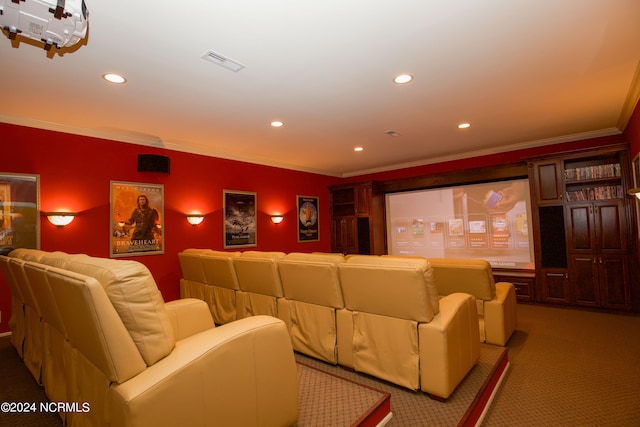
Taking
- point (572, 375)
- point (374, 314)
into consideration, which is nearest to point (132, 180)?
point (374, 314)

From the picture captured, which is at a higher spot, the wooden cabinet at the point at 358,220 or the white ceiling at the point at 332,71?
the white ceiling at the point at 332,71

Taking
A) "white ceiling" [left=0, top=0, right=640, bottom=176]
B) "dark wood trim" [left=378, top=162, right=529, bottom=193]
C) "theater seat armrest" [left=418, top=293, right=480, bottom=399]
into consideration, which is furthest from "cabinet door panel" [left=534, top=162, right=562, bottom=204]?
"theater seat armrest" [left=418, top=293, right=480, bottom=399]

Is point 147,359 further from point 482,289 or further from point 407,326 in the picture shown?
point 482,289

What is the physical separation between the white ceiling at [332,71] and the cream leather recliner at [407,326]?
1673 millimetres

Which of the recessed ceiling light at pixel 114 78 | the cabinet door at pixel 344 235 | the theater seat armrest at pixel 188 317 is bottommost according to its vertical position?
the theater seat armrest at pixel 188 317

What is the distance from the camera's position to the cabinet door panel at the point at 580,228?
4598 mm

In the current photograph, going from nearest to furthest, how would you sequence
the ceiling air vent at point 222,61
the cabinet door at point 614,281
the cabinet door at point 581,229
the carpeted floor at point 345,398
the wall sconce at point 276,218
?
the carpeted floor at point 345,398 → the ceiling air vent at point 222,61 → the cabinet door at point 614,281 → the cabinet door at point 581,229 → the wall sconce at point 276,218

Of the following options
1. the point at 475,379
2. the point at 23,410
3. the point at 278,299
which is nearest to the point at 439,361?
the point at 475,379

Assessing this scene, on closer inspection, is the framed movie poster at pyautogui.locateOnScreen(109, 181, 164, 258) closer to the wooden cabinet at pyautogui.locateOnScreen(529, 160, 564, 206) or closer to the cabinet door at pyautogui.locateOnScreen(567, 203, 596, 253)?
the wooden cabinet at pyautogui.locateOnScreen(529, 160, 564, 206)

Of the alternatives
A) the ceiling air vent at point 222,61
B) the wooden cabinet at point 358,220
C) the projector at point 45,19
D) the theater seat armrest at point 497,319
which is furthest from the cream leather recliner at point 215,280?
the wooden cabinet at point 358,220

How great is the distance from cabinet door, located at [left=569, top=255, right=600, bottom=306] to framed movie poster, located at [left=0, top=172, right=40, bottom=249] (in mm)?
7344

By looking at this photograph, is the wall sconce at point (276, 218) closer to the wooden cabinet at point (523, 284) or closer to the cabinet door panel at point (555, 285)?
the wooden cabinet at point (523, 284)

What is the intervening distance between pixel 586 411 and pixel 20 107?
5871mm

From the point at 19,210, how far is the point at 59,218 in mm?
403
